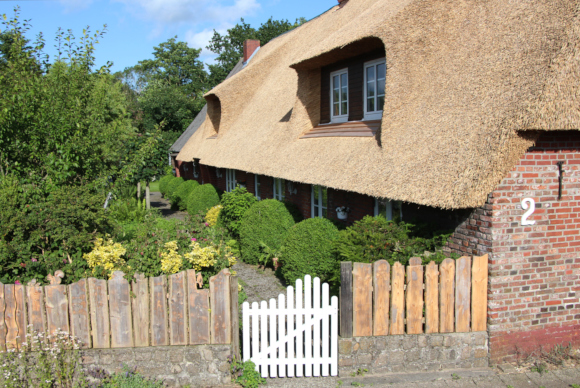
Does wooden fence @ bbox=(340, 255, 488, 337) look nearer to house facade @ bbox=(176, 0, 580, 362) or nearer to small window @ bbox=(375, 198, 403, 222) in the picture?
house facade @ bbox=(176, 0, 580, 362)

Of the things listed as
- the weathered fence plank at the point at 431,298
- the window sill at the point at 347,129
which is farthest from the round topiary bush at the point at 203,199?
the weathered fence plank at the point at 431,298

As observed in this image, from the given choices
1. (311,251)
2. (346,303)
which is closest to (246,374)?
(346,303)

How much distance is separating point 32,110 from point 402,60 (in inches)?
261

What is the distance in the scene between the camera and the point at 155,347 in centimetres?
534

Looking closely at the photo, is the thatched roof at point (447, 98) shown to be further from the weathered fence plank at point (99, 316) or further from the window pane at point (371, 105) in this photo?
the weathered fence plank at point (99, 316)

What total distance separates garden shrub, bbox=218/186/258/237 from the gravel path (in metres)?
2.34

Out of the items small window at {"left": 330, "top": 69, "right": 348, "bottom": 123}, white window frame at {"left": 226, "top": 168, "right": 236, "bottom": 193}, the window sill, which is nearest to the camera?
the window sill

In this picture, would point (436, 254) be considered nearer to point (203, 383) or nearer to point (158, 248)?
point (203, 383)

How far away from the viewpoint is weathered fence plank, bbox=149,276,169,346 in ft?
17.5

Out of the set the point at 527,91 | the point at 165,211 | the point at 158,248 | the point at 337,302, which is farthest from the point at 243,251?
the point at 165,211

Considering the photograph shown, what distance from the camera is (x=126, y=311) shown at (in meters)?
5.33

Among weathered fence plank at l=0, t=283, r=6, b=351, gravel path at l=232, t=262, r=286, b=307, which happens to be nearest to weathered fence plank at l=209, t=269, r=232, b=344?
weathered fence plank at l=0, t=283, r=6, b=351

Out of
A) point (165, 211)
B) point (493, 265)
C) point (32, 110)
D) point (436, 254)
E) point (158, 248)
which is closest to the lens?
point (493, 265)

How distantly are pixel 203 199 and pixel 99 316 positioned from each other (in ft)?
44.0
